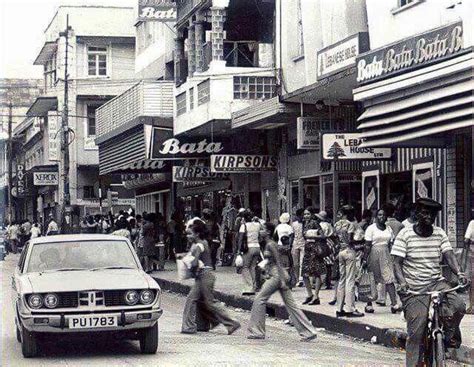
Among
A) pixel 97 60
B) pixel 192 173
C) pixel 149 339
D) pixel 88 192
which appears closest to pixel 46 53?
pixel 97 60

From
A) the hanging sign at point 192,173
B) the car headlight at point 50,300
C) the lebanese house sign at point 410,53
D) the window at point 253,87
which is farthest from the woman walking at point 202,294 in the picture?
the hanging sign at point 192,173

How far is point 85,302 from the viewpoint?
12719mm

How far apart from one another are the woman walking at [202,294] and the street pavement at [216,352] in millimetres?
209

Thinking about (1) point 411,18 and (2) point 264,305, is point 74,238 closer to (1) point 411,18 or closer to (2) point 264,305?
(2) point 264,305

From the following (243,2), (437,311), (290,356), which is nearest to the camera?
(437,311)

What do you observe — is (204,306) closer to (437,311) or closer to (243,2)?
(437,311)

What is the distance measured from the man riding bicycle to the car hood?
371 cm

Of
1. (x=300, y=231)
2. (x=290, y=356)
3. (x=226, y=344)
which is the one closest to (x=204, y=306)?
(x=226, y=344)

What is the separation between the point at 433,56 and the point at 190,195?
26.3m

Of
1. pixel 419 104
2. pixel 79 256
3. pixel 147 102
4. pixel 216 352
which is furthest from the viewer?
pixel 147 102

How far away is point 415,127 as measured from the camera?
18.6 metres

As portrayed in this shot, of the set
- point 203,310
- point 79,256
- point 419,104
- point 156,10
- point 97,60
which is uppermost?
point 97,60

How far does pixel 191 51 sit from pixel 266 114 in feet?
20.9

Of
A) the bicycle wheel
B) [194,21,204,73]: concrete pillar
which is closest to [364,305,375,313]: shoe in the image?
the bicycle wheel
